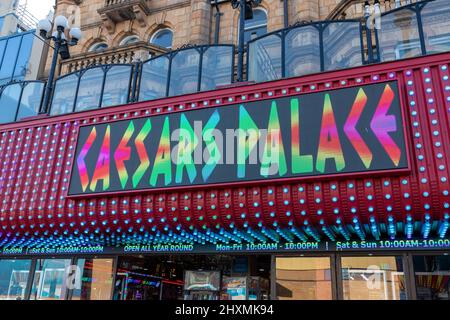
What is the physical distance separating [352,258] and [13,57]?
1991 centimetres

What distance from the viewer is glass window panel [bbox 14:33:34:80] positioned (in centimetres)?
1989

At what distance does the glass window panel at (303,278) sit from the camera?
886 centimetres

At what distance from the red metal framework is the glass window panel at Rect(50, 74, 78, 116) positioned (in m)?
1.28

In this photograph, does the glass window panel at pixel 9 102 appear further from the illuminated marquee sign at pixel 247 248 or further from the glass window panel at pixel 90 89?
the illuminated marquee sign at pixel 247 248

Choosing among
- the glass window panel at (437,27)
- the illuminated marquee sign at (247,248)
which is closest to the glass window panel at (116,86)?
the illuminated marquee sign at (247,248)

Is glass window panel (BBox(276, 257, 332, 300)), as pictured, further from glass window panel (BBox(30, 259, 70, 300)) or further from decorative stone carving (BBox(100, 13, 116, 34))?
decorative stone carving (BBox(100, 13, 116, 34))

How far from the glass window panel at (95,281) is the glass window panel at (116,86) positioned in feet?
14.6

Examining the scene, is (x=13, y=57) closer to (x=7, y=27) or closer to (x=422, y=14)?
(x=7, y=27)

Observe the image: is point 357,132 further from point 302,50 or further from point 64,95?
point 64,95

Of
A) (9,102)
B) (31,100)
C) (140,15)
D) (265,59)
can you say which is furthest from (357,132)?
(140,15)

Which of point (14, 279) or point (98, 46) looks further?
point (98, 46)

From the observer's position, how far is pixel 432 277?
809cm

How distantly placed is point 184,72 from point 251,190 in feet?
14.6
